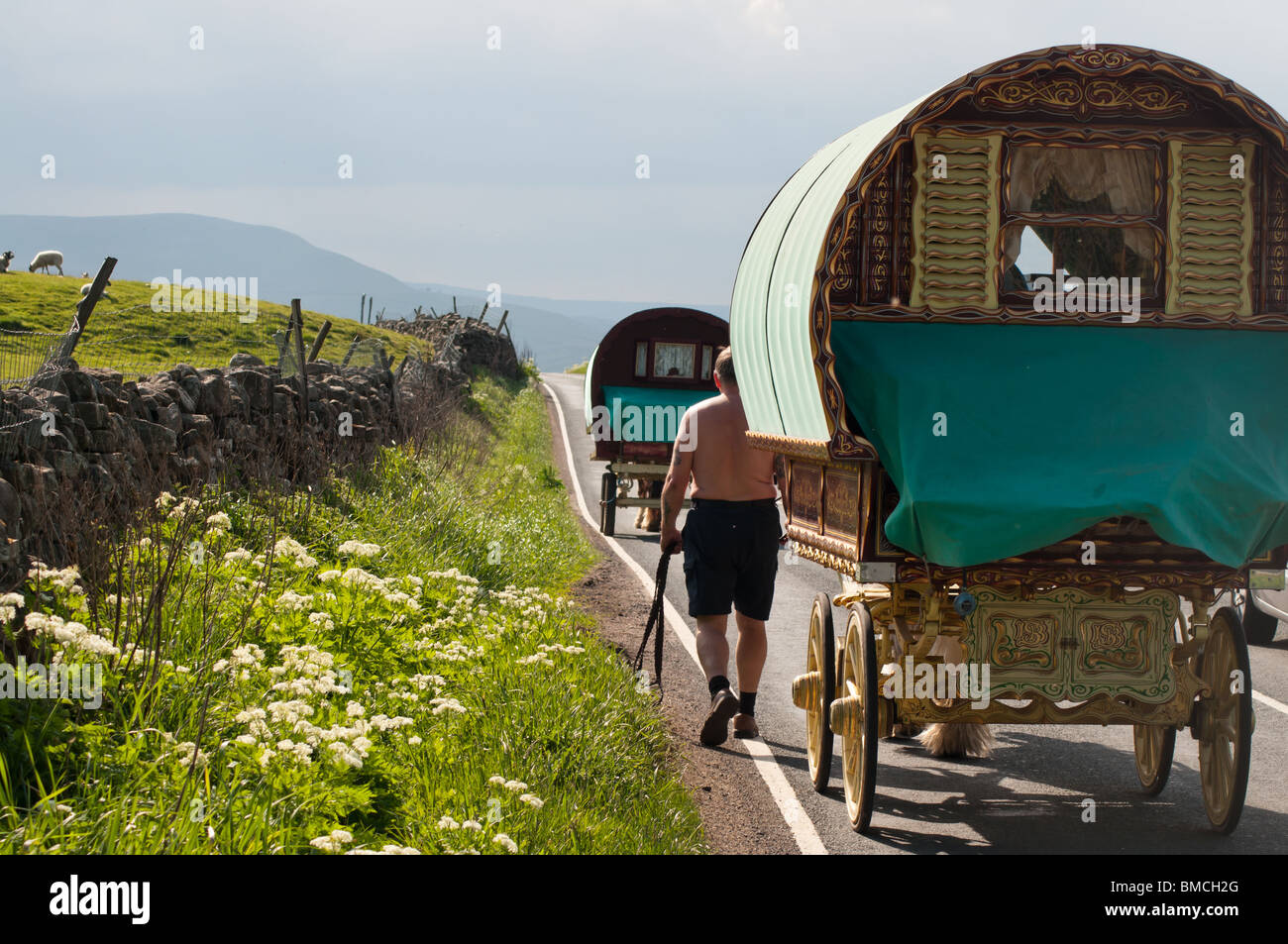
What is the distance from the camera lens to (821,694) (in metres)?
6.87

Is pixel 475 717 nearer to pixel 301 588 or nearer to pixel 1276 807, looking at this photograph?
pixel 301 588

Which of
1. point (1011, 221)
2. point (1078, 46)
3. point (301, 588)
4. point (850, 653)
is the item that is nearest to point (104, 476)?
point (301, 588)

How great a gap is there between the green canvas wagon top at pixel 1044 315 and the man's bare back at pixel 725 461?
0.91 meters

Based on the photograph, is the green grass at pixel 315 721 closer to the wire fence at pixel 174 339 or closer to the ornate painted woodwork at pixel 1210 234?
the ornate painted woodwork at pixel 1210 234

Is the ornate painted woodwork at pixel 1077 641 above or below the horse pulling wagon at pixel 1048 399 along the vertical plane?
below

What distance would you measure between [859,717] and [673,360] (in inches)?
582


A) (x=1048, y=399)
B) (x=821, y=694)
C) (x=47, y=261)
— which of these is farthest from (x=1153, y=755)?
(x=47, y=261)

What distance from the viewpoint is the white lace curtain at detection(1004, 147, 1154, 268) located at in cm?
663

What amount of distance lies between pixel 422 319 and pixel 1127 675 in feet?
179

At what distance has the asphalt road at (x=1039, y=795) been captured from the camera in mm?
5961

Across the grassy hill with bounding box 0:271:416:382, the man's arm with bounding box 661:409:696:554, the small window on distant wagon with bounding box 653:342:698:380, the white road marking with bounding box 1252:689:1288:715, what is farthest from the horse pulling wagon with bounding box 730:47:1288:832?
the small window on distant wagon with bounding box 653:342:698:380

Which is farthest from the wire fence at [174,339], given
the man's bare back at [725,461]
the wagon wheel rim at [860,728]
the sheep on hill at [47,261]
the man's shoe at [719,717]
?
the sheep on hill at [47,261]

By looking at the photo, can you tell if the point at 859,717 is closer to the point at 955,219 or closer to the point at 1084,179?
the point at 955,219

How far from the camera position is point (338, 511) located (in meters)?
11.0
